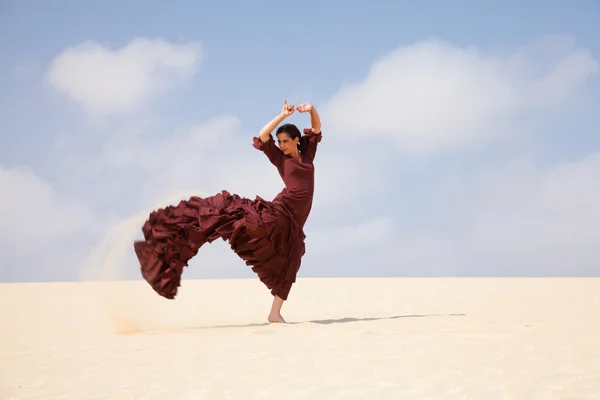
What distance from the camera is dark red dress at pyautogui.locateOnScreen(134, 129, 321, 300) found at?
27.9 feet

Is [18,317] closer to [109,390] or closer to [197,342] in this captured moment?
[197,342]

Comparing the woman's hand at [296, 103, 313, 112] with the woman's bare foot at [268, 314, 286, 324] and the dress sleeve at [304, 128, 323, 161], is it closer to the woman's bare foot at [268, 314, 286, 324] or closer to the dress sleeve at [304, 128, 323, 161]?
the dress sleeve at [304, 128, 323, 161]

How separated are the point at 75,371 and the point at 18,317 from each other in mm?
5990

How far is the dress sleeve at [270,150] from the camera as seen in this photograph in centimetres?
896

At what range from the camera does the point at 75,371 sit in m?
5.66

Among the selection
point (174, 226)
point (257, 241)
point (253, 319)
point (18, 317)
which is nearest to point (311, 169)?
point (257, 241)

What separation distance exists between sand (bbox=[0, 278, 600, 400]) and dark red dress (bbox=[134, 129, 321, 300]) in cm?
76

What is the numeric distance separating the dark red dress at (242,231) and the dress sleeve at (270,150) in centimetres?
1

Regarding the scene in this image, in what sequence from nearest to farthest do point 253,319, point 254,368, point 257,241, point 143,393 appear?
point 143,393, point 254,368, point 257,241, point 253,319

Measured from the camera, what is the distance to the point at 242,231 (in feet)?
27.9

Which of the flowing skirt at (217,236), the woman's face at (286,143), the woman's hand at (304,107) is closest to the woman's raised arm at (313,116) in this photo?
the woman's hand at (304,107)

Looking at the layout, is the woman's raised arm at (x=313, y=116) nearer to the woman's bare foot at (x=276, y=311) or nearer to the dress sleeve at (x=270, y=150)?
the dress sleeve at (x=270, y=150)

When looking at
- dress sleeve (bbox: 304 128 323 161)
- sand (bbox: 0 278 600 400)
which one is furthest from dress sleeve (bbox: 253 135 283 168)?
sand (bbox: 0 278 600 400)

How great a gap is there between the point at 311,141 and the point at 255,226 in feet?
4.92
